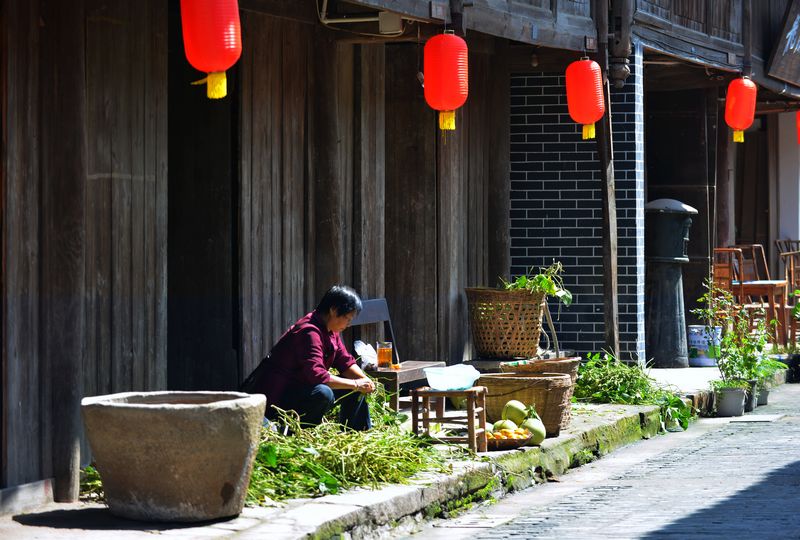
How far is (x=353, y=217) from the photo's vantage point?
36.8 feet

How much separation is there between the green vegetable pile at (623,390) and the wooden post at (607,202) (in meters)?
0.39

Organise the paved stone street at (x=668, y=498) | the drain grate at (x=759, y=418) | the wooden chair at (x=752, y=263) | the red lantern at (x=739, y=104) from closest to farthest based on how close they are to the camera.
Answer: the paved stone street at (x=668, y=498) < the drain grate at (x=759, y=418) < the red lantern at (x=739, y=104) < the wooden chair at (x=752, y=263)

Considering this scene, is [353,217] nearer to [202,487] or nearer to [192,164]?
[192,164]

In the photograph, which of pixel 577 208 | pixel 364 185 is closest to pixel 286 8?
pixel 364 185

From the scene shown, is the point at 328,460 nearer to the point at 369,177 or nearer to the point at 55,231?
the point at 55,231

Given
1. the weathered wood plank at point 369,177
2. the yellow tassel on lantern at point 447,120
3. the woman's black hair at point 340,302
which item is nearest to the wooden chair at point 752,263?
the weathered wood plank at point 369,177

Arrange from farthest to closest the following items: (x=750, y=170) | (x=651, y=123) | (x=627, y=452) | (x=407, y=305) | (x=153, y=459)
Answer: (x=750, y=170)
(x=651, y=123)
(x=407, y=305)
(x=627, y=452)
(x=153, y=459)

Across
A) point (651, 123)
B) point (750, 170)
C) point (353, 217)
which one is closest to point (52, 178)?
point (353, 217)

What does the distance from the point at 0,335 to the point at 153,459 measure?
105 centimetres

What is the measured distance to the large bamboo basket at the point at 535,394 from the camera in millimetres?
10219

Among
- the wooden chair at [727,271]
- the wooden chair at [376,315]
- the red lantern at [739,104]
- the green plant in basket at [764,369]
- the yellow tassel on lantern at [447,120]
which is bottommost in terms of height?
the green plant in basket at [764,369]

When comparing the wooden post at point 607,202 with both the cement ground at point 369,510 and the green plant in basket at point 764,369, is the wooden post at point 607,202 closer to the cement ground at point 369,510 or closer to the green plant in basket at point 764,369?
the green plant in basket at point 764,369

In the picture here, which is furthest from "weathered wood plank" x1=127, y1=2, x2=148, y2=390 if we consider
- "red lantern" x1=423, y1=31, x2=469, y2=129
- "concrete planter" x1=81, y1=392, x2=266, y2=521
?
"red lantern" x1=423, y1=31, x2=469, y2=129

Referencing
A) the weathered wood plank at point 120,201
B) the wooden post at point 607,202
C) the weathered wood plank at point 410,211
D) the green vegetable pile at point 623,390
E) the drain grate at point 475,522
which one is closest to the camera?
the drain grate at point 475,522
